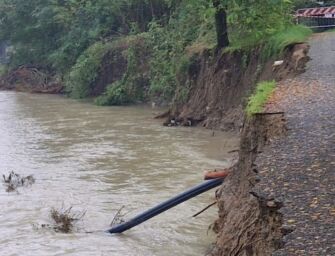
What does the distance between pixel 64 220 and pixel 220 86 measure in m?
10.9

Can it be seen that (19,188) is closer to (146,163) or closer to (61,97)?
(146,163)

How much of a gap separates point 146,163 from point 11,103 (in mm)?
19205

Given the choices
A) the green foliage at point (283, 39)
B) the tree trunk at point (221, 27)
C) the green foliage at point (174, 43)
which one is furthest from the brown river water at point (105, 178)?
the tree trunk at point (221, 27)

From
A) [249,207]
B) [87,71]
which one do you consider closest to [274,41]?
[249,207]

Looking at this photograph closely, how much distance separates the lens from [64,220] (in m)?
9.61

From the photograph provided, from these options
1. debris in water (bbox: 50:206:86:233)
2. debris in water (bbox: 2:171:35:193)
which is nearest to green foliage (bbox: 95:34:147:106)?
debris in water (bbox: 2:171:35:193)

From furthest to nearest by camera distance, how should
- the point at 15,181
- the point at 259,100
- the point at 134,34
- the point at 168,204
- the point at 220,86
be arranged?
the point at 134,34
the point at 220,86
the point at 15,181
the point at 259,100
the point at 168,204

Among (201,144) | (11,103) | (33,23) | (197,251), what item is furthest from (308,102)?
(33,23)

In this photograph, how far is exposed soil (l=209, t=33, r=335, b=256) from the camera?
4.75 metres

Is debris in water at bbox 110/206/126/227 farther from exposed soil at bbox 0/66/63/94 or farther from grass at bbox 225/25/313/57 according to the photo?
exposed soil at bbox 0/66/63/94

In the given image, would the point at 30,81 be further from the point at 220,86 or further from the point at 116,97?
the point at 220,86

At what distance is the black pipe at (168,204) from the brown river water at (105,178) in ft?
0.54

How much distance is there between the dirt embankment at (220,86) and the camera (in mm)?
17984

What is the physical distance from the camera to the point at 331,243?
14.4 ft
